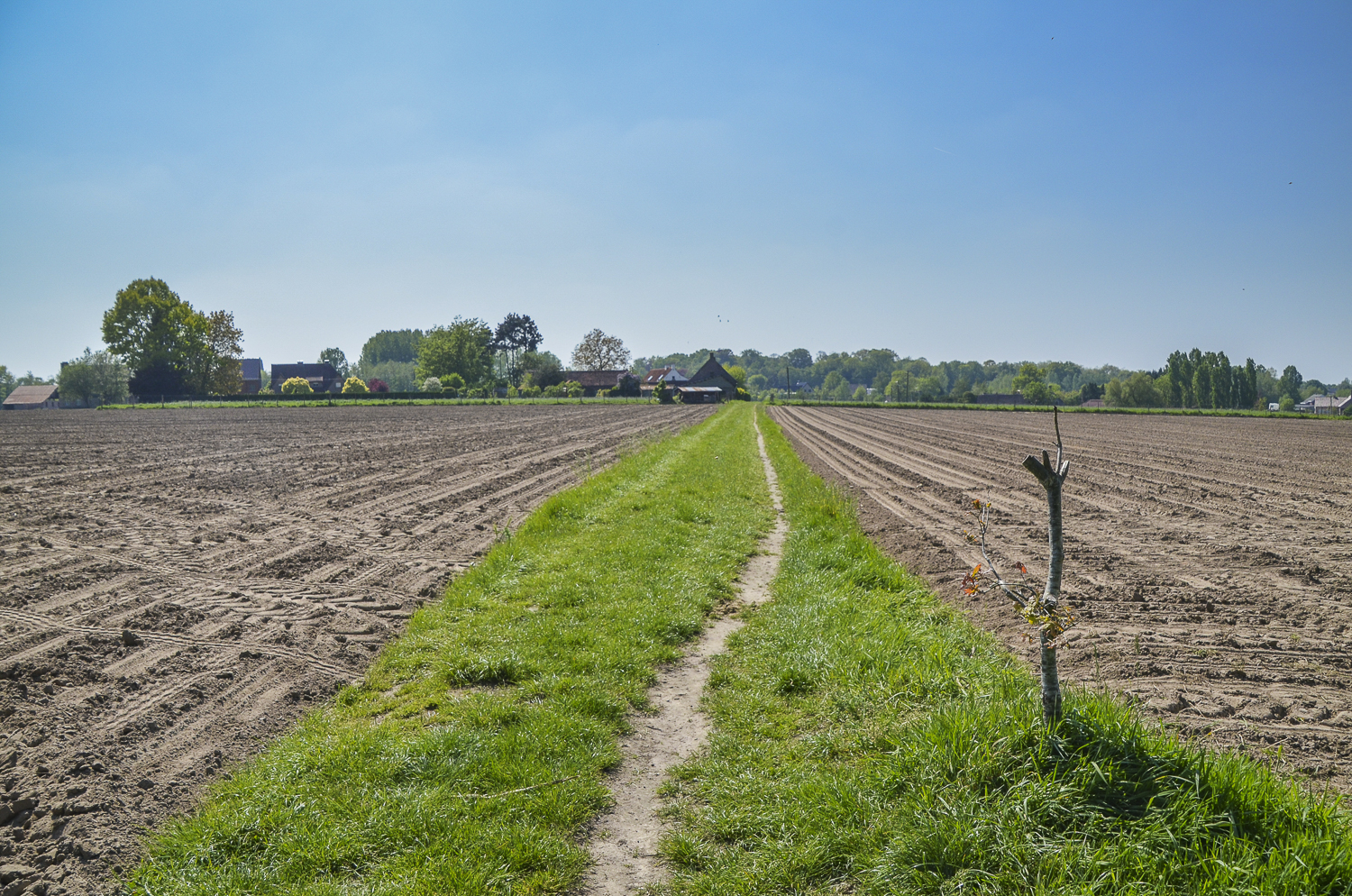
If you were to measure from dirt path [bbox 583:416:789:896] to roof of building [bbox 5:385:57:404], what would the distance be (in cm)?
14152

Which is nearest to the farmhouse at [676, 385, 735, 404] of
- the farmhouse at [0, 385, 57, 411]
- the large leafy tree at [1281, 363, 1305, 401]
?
the farmhouse at [0, 385, 57, 411]

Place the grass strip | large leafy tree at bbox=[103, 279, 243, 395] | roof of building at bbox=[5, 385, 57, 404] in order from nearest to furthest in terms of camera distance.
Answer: the grass strip, large leafy tree at bbox=[103, 279, 243, 395], roof of building at bbox=[5, 385, 57, 404]

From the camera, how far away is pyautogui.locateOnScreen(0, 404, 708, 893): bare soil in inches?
166

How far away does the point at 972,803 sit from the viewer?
139 inches

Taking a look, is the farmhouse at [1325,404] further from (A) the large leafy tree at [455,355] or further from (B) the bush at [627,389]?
(A) the large leafy tree at [455,355]

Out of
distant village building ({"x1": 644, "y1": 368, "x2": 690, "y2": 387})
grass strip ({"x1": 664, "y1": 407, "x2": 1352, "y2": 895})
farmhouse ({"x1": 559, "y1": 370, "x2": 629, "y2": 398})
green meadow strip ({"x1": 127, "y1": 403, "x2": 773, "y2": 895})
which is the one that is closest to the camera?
grass strip ({"x1": 664, "y1": 407, "x2": 1352, "y2": 895})

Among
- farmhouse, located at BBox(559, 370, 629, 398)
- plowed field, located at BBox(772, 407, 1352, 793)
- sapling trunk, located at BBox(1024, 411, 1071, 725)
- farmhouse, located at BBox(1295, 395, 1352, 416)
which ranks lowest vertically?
plowed field, located at BBox(772, 407, 1352, 793)

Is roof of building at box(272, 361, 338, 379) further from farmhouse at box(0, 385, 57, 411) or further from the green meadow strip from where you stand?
the green meadow strip

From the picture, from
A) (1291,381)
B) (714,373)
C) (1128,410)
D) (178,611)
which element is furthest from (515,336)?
(1291,381)

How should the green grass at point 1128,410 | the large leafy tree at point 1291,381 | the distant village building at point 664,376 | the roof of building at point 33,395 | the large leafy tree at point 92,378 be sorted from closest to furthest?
the green grass at point 1128,410 < the large leafy tree at point 92,378 < the roof of building at point 33,395 < the distant village building at point 664,376 < the large leafy tree at point 1291,381

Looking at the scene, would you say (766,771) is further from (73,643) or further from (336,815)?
(73,643)

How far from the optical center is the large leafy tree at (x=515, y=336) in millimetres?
141750

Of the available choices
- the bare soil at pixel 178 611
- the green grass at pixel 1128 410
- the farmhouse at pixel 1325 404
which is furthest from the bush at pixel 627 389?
the farmhouse at pixel 1325 404

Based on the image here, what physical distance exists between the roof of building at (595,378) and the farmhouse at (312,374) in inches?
2076
